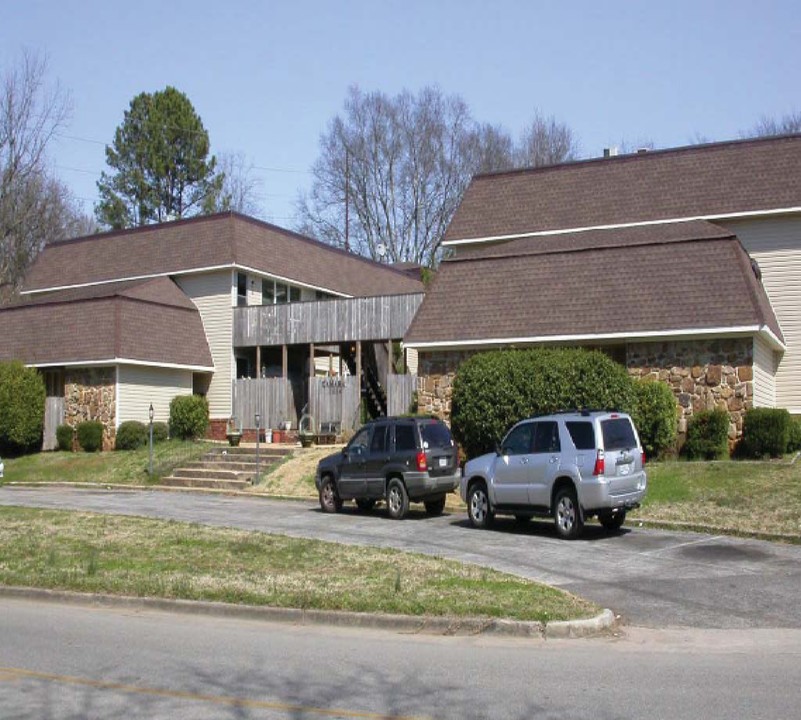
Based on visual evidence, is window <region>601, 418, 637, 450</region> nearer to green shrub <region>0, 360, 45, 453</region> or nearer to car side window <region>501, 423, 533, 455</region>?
car side window <region>501, 423, 533, 455</region>

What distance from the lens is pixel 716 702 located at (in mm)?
7812

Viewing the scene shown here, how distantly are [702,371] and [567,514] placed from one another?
9.23 m

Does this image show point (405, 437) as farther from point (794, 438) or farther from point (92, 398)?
point (92, 398)

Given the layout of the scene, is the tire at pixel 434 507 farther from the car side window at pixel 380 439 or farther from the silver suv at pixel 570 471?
the silver suv at pixel 570 471

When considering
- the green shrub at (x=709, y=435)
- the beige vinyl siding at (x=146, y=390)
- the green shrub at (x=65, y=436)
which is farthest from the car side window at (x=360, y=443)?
the green shrub at (x=65, y=436)

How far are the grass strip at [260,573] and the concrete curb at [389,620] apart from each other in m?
0.15

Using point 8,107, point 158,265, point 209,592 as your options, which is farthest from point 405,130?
point 209,592

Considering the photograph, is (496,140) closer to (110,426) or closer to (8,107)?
(8,107)

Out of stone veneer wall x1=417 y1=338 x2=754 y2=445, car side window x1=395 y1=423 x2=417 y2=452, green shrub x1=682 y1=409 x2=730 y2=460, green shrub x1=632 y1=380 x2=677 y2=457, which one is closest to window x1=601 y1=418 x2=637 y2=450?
car side window x1=395 y1=423 x2=417 y2=452

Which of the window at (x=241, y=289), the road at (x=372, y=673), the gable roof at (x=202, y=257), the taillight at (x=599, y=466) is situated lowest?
the road at (x=372, y=673)

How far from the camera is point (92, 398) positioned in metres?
35.6

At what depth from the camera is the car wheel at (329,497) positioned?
22114mm

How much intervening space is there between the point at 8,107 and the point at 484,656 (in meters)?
49.5

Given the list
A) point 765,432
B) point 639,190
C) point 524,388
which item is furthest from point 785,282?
point 524,388
